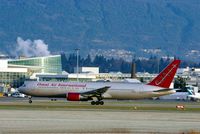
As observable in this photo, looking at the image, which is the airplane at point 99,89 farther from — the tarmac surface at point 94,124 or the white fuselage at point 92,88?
the tarmac surface at point 94,124

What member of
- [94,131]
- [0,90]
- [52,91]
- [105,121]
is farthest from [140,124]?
[0,90]

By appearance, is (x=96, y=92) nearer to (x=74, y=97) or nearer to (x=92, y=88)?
(x=92, y=88)

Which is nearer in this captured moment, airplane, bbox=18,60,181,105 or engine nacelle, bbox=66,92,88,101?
engine nacelle, bbox=66,92,88,101

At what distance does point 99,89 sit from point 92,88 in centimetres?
161

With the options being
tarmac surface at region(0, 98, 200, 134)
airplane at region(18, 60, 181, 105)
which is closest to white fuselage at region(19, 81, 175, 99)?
airplane at region(18, 60, 181, 105)

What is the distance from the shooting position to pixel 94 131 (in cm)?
5303

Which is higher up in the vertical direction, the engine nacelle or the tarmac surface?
the engine nacelle

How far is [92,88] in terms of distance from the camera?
10819 cm

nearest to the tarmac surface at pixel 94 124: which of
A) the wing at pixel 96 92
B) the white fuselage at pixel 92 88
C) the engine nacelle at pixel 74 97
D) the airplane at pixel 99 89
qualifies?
the engine nacelle at pixel 74 97

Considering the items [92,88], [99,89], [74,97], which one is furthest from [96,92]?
[74,97]

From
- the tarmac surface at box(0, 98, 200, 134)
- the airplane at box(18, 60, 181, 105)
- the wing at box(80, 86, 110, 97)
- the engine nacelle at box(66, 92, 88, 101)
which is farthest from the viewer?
the wing at box(80, 86, 110, 97)

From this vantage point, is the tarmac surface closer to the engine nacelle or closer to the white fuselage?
the engine nacelle

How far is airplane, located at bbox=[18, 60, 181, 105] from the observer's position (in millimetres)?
106125

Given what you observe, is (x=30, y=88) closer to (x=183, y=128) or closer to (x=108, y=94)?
(x=108, y=94)
